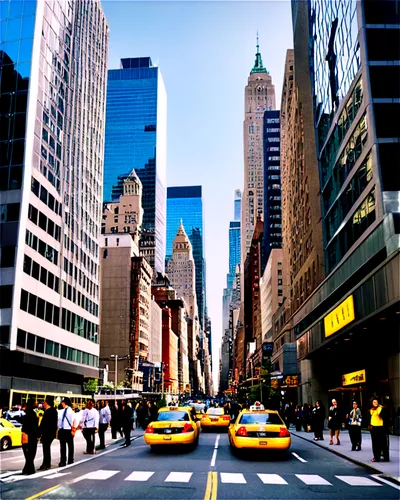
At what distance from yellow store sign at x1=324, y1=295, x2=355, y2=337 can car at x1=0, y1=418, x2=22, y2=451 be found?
18626 millimetres

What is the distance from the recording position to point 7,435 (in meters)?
21.3

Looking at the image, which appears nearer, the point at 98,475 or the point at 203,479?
the point at 203,479

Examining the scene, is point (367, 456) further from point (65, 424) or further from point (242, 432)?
point (65, 424)

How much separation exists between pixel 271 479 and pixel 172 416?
24.8 ft

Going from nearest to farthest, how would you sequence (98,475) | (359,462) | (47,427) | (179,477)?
(179,477) → (98,475) → (47,427) → (359,462)

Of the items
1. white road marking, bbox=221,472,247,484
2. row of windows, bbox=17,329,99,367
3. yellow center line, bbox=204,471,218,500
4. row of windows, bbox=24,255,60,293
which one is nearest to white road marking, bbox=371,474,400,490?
white road marking, bbox=221,472,247,484

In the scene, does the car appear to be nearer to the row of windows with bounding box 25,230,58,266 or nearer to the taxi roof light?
the taxi roof light

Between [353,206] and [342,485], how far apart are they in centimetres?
2951

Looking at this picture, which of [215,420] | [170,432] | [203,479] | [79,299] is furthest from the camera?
[79,299]

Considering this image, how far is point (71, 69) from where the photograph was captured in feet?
226

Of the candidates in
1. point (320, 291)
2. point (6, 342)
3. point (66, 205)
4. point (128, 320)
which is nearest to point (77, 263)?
point (66, 205)

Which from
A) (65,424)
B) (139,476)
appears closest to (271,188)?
(65,424)

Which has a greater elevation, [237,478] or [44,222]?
[44,222]

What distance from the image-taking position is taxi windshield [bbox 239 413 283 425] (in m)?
17.8
